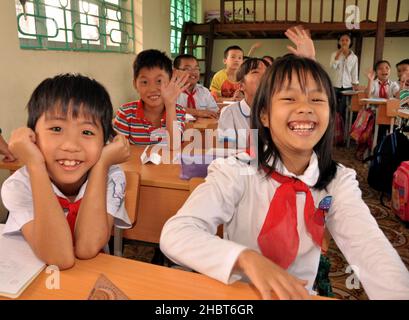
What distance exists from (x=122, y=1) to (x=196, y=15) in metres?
4.11

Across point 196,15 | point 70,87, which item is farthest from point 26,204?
point 196,15

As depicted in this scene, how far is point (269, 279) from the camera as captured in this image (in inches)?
26.7

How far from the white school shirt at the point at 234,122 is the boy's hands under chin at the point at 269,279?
5.26 feet

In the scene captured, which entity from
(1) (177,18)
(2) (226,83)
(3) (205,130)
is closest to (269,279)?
(3) (205,130)

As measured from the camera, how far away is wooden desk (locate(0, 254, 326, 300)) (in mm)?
708

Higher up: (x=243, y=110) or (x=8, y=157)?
(x=243, y=110)

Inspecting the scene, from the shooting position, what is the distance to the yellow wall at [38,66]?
7.67 ft

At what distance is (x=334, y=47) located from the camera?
7.96m

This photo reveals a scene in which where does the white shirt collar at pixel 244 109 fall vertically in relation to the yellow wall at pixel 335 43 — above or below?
below

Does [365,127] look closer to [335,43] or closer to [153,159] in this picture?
[153,159]

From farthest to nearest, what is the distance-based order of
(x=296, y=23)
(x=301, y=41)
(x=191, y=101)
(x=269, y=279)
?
(x=296, y=23) → (x=191, y=101) → (x=301, y=41) → (x=269, y=279)

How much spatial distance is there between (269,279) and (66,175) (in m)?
0.65

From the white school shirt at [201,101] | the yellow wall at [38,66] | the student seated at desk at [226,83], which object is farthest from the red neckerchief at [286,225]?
the student seated at desk at [226,83]

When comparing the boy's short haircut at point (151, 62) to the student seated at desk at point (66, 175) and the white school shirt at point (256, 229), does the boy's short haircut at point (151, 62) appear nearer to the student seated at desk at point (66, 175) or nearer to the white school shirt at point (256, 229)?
the student seated at desk at point (66, 175)
